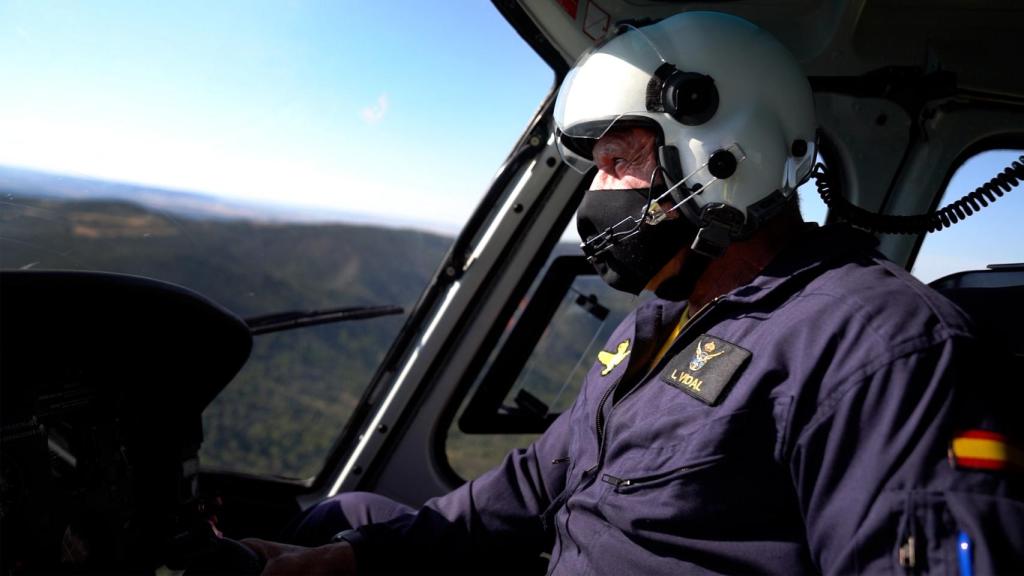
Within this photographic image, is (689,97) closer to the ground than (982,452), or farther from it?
farther from it

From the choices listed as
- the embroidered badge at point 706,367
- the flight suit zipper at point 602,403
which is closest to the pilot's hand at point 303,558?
the flight suit zipper at point 602,403

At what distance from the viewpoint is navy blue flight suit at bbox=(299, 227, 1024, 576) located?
89 centimetres

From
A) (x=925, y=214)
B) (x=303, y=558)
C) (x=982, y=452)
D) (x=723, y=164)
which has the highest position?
(x=925, y=214)

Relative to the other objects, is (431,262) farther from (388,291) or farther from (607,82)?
(607,82)

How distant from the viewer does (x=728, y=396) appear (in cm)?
111

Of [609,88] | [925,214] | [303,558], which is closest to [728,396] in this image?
[609,88]

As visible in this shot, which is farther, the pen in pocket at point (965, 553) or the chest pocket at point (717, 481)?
the chest pocket at point (717, 481)

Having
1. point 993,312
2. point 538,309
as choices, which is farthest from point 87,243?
point 993,312

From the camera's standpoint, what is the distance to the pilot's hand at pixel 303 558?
1.39 metres

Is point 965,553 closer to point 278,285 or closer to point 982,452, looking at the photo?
point 982,452

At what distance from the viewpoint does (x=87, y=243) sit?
1.47m

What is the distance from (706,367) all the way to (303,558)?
931 millimetres

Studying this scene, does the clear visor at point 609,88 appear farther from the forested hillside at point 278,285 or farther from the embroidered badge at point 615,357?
the forested hillside at point 278,285

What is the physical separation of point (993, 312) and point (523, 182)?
49.2 inches
